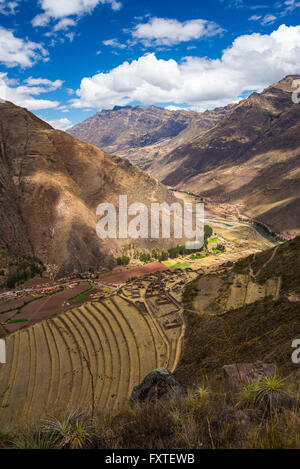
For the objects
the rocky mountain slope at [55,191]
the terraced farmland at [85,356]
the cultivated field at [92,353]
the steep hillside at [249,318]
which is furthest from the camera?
the rocky mountain slope at [55,191]

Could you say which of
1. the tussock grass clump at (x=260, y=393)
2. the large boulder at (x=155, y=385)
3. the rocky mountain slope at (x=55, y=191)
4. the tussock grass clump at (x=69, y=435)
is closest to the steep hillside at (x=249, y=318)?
the tussock grass clump at (x=260, y=393)

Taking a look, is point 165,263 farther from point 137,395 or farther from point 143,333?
point 137,395

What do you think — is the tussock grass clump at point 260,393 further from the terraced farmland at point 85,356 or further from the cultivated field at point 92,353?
the terraced farmland at point 85,356

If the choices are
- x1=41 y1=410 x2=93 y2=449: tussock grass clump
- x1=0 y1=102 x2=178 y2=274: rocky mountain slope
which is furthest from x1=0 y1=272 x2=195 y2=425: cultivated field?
x1=0 y1=102 x2=178 y2=274: rocky mountain slope

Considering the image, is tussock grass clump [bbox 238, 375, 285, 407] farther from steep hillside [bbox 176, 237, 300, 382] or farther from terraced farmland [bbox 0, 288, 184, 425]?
terraced farmland [bbox 0, 288, 184, 425]

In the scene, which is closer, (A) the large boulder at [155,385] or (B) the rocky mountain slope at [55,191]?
(A) the large boulder at [155,385]

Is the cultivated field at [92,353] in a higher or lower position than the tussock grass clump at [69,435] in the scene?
lower

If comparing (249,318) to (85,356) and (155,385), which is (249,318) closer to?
(155,385)

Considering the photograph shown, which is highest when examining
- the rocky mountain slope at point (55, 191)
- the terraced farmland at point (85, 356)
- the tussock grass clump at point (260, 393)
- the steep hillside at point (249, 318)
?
the rocky mountain slope at point (55, 191)
